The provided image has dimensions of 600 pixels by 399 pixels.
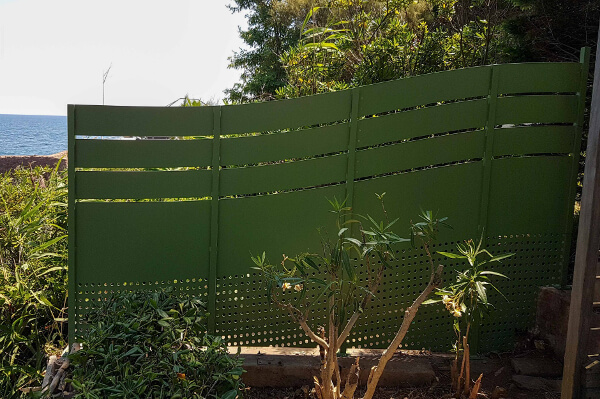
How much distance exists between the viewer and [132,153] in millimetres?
3703

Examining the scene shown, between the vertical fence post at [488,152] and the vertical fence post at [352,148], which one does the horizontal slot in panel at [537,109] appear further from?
the vertical fence post at [352,148]

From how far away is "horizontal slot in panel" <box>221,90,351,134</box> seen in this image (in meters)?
3.75

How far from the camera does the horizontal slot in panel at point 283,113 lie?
3750mm

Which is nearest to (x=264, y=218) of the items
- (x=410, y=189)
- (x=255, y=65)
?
(x=410, y=189)

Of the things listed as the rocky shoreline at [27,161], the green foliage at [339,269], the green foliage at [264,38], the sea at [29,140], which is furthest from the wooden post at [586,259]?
the sea at [29,140]

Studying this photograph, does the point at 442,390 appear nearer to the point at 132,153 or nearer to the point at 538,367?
the point at 538,367

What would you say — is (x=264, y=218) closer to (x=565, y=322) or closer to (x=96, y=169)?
(x=96, y=169)

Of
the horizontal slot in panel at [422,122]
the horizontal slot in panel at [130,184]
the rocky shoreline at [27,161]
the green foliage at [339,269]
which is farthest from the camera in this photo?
the rocky shoreline at [27,161]

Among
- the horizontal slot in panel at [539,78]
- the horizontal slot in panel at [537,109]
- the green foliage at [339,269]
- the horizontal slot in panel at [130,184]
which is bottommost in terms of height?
the green foliage at [339,269]

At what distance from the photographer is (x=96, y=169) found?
4.02m

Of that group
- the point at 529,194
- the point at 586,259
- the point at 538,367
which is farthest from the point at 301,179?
→ the point at 538,367

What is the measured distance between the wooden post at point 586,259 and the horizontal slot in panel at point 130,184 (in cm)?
245

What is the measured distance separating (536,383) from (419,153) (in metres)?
1.75

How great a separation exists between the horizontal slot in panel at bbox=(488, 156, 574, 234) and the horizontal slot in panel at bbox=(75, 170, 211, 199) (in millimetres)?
2216
